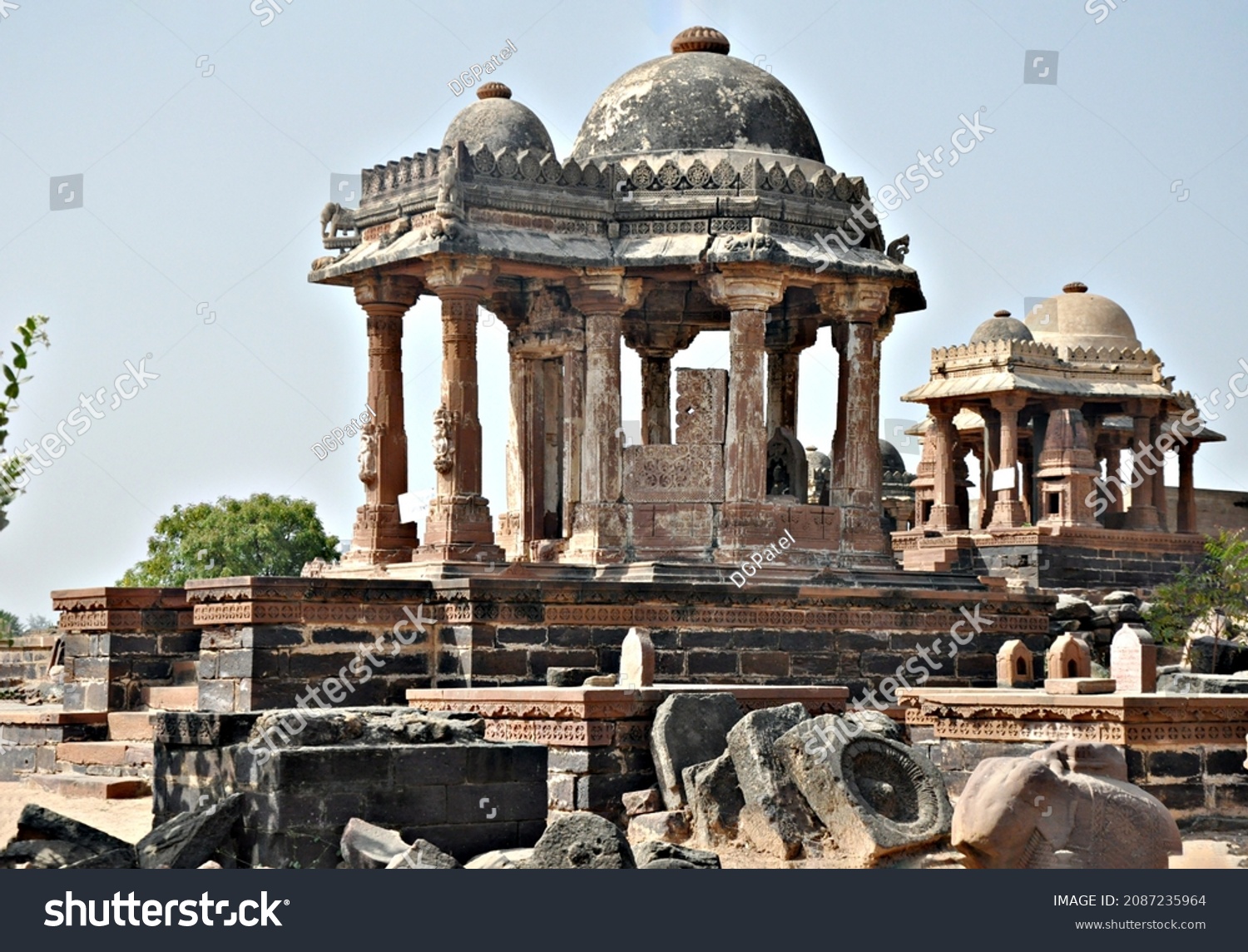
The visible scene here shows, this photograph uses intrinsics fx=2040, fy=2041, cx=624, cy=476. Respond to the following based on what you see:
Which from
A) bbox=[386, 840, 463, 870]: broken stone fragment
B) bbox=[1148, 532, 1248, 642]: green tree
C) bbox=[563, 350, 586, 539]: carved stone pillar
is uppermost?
bbox=[563, 350, 586, 539]: carved stone pillar

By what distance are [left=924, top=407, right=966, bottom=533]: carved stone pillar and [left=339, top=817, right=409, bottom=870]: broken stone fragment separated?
24.2 m

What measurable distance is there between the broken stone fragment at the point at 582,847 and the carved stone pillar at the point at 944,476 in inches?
954

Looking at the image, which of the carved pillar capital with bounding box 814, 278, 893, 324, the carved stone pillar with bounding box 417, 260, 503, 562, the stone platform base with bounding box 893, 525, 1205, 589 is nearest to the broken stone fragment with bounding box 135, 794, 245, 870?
the carved stone pillar with bounding box 417, 260, 503, 562

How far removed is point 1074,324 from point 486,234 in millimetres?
19780

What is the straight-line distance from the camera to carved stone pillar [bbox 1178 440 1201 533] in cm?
3497

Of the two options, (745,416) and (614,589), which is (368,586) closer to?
(614,589)

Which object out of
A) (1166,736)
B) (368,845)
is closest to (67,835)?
(368,845)

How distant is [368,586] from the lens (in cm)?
1546

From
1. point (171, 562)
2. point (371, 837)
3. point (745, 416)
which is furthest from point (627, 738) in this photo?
point (171, 562)

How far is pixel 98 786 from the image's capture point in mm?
14453

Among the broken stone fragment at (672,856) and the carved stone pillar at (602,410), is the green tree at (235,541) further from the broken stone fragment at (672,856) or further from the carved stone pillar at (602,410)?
the broken stone fragment at (672,856)

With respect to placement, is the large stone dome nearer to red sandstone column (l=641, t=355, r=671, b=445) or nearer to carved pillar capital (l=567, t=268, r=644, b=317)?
carved pillar capital (l=567, t=268, r=644, b=317)

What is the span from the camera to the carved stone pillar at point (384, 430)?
59.9ft

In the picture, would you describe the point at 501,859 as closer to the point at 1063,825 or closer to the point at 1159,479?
the point at 1063,825
